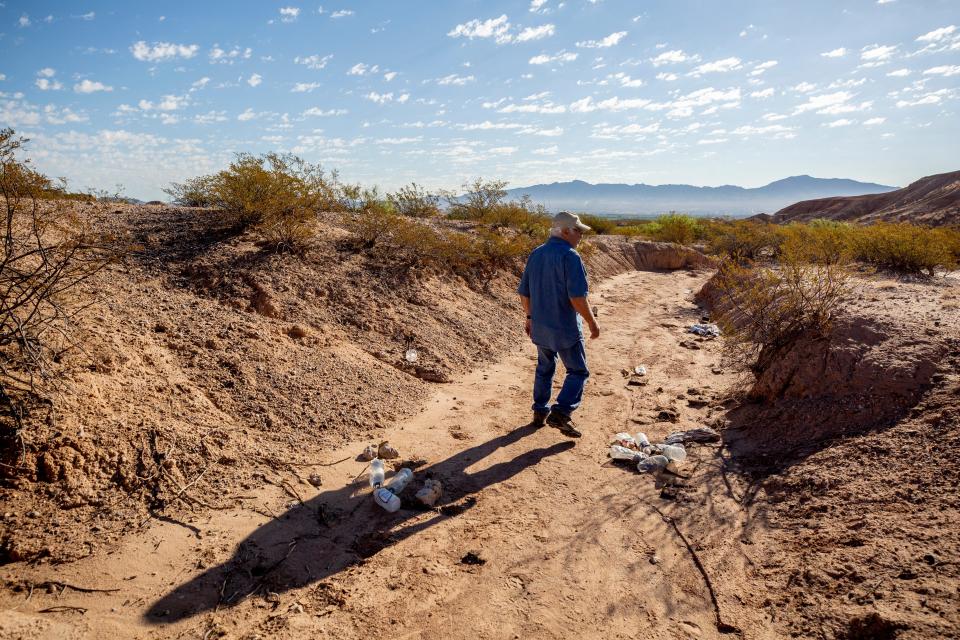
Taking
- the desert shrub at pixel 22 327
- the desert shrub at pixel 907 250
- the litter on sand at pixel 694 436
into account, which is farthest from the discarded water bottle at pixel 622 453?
the desert shrub at pixel 907 250

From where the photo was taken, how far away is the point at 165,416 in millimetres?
3438

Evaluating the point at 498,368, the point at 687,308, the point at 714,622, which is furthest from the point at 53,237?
the point at 687,308

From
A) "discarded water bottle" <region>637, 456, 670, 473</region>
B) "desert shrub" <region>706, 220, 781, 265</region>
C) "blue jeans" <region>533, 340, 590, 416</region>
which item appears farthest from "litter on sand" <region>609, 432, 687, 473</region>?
"desert shrub" <region>706, 220, 781, 265</region>

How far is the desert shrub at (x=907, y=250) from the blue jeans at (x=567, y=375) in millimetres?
8813

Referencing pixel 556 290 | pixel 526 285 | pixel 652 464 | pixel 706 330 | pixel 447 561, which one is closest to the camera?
pixel 447 561

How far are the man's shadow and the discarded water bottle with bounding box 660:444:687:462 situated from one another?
1077 mm

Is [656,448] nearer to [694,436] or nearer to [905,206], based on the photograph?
[694,436]

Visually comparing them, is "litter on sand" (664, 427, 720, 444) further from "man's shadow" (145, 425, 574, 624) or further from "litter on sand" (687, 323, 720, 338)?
"litter on sand" (687, 323, 720, 338)

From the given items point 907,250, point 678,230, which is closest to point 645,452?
point 907,250

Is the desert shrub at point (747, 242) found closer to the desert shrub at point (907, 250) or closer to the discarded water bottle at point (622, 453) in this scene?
the desert shrub at point (907, 250)

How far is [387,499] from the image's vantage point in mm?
3252

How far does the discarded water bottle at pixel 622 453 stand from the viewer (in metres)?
3.98

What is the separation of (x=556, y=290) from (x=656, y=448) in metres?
1.57

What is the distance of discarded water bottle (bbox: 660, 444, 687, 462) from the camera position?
396cm
